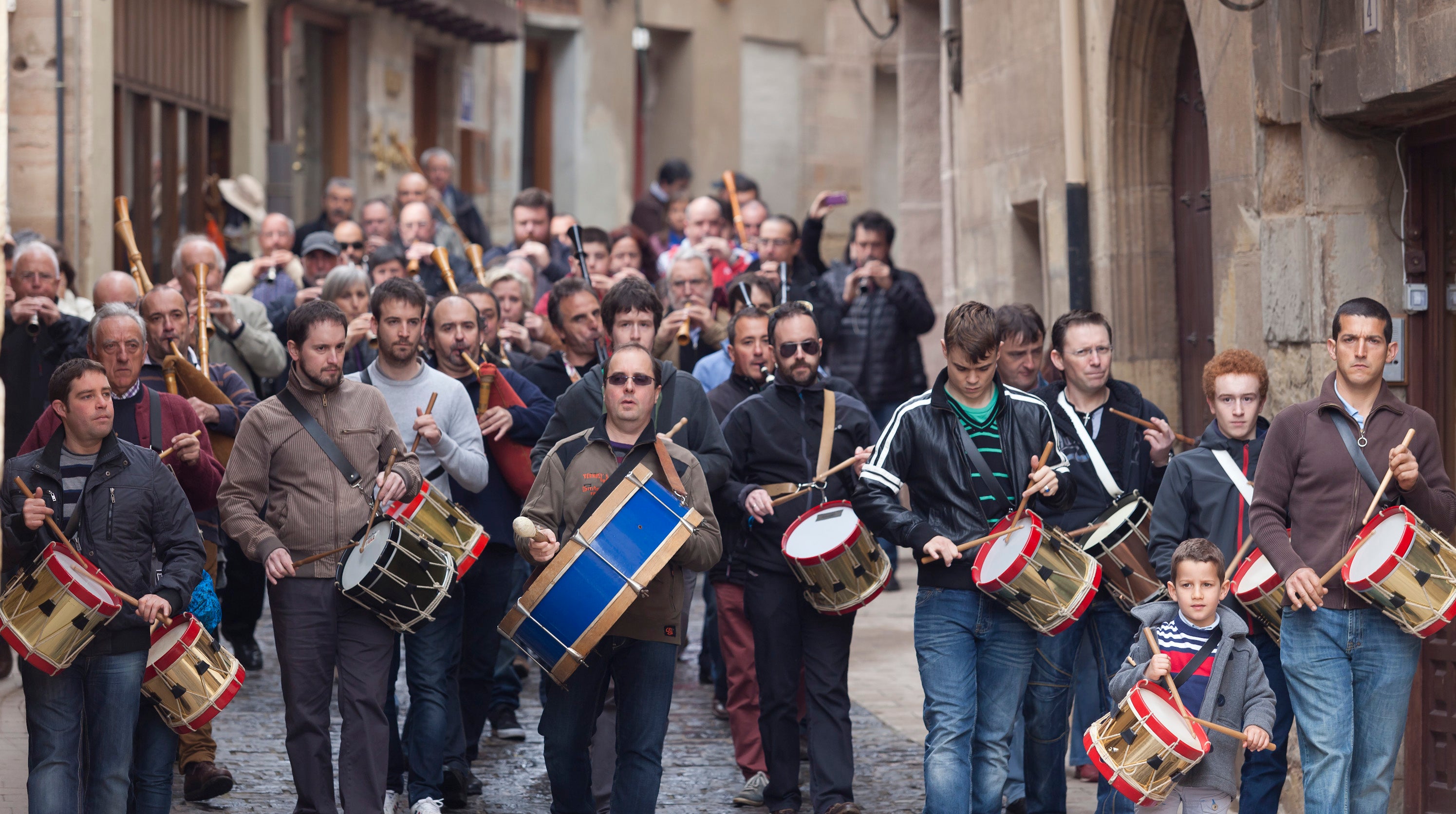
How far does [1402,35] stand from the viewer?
676cm

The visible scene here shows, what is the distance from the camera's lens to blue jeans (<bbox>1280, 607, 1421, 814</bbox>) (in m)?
6.11

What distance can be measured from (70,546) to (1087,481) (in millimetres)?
3579

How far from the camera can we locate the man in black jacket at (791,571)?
7344 millimetres

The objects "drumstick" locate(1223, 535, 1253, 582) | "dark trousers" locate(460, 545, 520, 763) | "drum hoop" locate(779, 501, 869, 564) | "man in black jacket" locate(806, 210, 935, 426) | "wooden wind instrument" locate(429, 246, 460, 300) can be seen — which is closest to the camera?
"drumstick" locate(1223, 535, 1253, 582)

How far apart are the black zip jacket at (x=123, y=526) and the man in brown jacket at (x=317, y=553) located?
223 millimetres

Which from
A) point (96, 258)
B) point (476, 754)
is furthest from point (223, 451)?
point (96, 258)

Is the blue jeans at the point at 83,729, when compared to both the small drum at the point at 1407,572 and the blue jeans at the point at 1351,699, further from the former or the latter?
the small drum at the point at 1407,572

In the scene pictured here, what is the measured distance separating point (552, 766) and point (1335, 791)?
8.40 ft

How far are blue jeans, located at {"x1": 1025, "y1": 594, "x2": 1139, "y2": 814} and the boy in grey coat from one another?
41.0 inches

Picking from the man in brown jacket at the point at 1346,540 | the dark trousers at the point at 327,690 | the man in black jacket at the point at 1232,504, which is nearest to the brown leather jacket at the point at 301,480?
the dark trousers at the point at 327,690

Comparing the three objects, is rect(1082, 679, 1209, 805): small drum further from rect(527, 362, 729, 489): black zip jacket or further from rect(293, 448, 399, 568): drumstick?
rect(293, 448, 399, 568): drumstick

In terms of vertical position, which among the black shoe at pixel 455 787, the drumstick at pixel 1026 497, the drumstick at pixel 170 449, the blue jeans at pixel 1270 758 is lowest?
the black shoe at pixel 455 787

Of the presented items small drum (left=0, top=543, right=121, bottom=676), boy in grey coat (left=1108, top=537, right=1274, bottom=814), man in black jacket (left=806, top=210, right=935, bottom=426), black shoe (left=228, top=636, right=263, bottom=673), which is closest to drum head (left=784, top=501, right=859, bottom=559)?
boy in grey coat (left=1108, top=537, right=1274, bottom=814)

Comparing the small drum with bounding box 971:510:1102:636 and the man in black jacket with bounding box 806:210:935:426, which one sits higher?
the man in black jacket with bounding box 806:210:935:426
